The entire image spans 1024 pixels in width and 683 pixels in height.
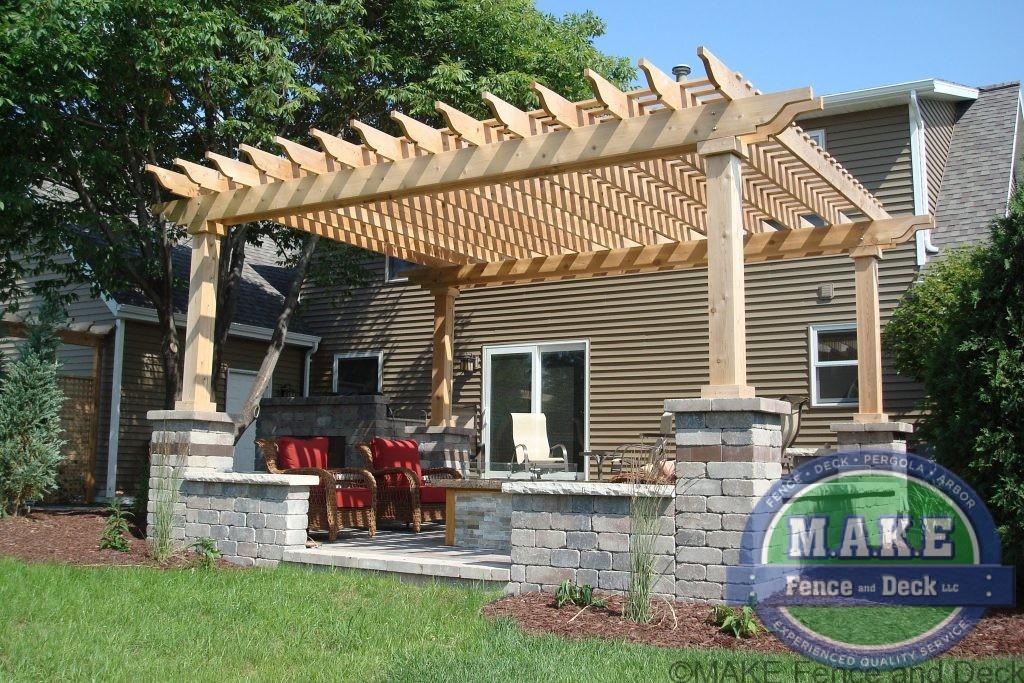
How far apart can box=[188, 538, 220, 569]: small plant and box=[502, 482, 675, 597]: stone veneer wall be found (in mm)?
2571

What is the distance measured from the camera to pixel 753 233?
357 inches

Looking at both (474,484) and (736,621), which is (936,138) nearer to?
(474,484)

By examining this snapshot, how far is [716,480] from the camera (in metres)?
5.31

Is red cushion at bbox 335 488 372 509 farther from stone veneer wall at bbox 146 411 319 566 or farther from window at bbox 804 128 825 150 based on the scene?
window at bbox 804 128 825 150

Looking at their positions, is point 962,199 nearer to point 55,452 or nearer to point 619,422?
point 619,422

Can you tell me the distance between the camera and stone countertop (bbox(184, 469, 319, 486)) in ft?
23.0

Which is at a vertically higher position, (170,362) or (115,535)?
(170,362)

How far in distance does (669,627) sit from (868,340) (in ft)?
13.5

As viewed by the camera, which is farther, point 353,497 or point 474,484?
point 353,497

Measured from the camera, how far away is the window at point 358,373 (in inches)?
538

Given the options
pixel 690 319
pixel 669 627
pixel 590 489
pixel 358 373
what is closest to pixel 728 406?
pixel 590 489

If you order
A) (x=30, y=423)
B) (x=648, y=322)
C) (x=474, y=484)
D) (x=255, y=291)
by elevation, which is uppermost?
(x=255, y=291)

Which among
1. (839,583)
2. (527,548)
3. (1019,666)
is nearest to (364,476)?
(527,548)

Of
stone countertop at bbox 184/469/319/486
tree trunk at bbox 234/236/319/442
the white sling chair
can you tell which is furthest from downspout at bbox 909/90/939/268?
stone countertop at bbox 184/469/319/486
